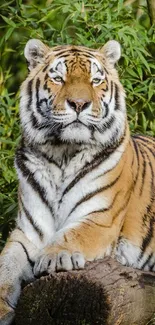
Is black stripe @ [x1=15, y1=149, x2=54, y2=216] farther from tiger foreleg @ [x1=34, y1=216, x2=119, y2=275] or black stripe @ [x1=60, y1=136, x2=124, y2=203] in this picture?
tiger foreleg @ [x1=34, y1=216, x2=119, y2=275]

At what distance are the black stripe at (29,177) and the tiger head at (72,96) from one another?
14cm

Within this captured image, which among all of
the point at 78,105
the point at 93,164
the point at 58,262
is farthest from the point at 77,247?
the point at 78,105

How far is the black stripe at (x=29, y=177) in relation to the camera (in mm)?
6199

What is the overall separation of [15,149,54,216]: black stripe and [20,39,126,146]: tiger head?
144 millimetres

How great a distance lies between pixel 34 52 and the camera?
253 inches

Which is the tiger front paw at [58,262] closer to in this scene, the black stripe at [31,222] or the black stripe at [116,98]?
the black stripe at [31,222]

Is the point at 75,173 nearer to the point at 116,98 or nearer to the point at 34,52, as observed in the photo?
the point at 116,98

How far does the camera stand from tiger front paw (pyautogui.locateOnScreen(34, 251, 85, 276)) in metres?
5.55

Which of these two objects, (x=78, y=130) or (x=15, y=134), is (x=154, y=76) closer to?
(x=15, y=134)

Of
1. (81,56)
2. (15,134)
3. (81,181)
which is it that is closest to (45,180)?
(81,181)

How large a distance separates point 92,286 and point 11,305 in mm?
741

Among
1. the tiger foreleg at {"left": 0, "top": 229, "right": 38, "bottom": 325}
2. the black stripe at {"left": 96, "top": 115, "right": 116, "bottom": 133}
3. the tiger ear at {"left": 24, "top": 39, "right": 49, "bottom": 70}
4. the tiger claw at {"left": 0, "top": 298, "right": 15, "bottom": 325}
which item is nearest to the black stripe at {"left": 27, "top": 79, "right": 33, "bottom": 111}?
the tiger ear at {"left": 24, "top": 39, "right": 49, "bottom": 70}

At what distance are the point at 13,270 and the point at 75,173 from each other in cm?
62

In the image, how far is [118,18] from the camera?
27.8 ft
